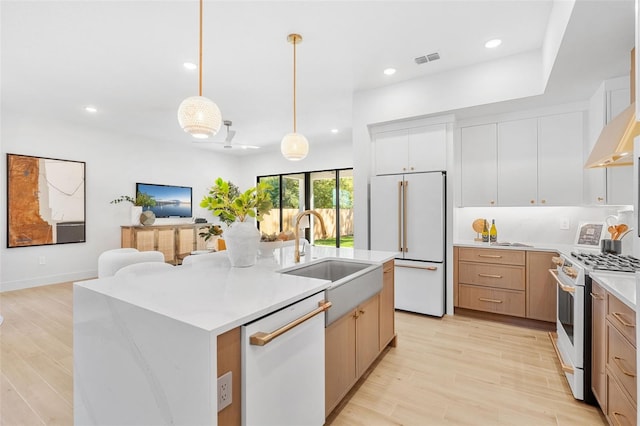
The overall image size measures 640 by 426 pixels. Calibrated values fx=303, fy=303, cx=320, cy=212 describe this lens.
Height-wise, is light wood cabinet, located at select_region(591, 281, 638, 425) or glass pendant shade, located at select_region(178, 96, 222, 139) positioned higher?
glass pendant shade, located at select_region(178, 96, 222, 139)

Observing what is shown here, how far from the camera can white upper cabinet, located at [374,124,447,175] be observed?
357cm

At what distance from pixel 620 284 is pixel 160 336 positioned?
89.9 inches

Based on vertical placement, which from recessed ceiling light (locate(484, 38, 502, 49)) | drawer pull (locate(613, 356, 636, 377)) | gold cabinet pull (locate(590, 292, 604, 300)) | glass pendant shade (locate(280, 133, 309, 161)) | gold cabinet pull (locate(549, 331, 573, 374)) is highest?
recessed ceiling light (locate(484, 38, 502, 49))

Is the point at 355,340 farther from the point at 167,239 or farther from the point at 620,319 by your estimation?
the point at 167,239

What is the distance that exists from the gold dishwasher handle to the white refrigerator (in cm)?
227

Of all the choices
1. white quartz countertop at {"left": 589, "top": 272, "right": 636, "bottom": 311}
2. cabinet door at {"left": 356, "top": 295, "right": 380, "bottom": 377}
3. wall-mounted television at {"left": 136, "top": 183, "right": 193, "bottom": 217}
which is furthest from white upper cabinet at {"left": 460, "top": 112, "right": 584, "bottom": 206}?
wall-mounted television at {"left": 136, "top": 183, "right": 193, "bottom": 217}

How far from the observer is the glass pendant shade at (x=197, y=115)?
6.85ft

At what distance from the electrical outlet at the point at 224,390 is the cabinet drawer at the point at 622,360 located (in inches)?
70.6

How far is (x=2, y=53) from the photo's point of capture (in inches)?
116

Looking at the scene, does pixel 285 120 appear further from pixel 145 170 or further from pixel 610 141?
pixel 610 141

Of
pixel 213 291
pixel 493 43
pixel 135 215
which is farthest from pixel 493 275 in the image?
pixel 135 215

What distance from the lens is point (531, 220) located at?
363 cm

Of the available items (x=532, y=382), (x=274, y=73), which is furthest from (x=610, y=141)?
(x=274, y=73)

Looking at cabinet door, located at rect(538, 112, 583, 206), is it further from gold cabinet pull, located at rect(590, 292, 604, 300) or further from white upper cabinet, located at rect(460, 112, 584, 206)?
gold cabinet pull, located at rect(590, 292, 604, 300)
